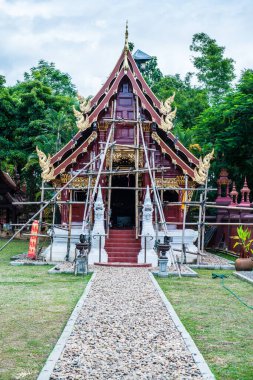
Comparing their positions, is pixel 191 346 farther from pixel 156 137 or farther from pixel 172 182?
pixel 156 137

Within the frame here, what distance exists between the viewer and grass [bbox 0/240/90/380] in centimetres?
532

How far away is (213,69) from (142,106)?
2316cm

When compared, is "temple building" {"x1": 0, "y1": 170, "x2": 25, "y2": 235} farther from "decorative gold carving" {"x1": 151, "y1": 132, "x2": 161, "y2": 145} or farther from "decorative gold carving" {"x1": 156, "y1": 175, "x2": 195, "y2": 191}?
"decorative gold carving" {"x1": 151, "y1": 132, "x2": 161, "y2": 145}

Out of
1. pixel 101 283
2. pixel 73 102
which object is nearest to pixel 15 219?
pixel 73 102

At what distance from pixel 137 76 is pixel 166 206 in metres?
4.92

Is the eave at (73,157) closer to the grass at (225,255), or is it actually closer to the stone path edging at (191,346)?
the grass at (225,255)

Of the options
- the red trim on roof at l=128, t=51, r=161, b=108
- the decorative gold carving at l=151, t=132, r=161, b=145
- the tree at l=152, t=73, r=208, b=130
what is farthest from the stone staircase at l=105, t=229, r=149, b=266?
the tree at l=152, t=73, r=208, b=130

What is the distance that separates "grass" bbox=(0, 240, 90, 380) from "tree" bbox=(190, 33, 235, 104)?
2862cm

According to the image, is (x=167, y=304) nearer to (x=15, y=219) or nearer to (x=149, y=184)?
(x=149, y=184)

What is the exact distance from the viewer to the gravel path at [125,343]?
16.5 ft

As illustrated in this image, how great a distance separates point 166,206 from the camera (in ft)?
58.5

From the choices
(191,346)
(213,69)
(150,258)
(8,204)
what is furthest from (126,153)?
Result: (213,69)

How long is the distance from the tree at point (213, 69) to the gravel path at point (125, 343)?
102 ft

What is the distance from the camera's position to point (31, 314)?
7672 mm
